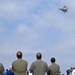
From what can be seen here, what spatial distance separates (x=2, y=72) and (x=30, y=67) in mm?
1161

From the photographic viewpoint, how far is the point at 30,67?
57.8 feet

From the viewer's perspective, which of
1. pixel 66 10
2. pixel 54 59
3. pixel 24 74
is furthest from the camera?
pixel 66 10

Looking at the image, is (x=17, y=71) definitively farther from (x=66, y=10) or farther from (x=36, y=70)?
(x=66, y=10)

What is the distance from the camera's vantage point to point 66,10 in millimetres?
27125

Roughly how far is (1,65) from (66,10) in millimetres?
10690

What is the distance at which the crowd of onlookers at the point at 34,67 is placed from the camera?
16891 millimetres

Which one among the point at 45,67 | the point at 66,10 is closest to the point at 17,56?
the point at 45,67

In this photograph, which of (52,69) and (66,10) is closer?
(52,69)

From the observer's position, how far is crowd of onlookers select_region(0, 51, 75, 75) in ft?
55.4

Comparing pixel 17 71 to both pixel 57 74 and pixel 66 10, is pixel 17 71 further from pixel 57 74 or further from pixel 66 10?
pixel 66 10

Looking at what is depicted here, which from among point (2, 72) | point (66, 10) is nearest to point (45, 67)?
point (2, 72)

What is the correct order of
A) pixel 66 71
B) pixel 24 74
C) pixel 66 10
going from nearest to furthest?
pixel 24 74
pixel 66 71
pixel 66 10

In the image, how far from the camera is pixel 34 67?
1750cm

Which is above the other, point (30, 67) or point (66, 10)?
point (66, 10)
